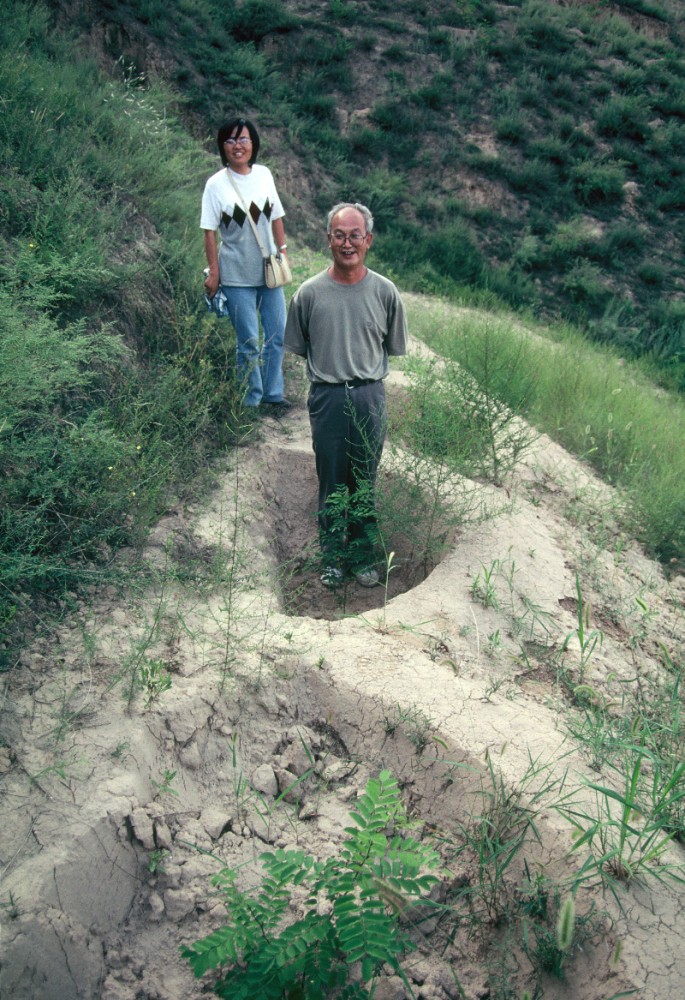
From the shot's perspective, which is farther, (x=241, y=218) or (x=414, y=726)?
(x=241, y=218)

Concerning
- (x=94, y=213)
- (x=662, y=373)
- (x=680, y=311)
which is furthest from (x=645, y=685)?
(x=680, y=311)

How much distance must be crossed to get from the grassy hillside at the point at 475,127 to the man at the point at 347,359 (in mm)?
6715

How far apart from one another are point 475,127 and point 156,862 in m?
14.2

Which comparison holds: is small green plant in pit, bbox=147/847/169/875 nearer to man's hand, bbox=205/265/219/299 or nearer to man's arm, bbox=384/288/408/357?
man's arm, bbox=384/288/408/357

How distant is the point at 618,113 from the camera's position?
14.1 metres

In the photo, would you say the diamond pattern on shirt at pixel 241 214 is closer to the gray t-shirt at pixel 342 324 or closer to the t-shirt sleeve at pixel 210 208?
the t-shirt sleeve at pixel 210 208

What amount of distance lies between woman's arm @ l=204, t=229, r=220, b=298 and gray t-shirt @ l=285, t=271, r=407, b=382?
42.5 inches

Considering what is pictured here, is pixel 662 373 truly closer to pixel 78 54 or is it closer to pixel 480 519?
pixel 480 519

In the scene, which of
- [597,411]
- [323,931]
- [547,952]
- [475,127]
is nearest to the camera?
[323,931]

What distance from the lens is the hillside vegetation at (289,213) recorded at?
4055 millimetres

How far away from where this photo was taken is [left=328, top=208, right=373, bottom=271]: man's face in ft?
13.4

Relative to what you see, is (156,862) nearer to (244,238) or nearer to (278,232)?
(244,238)

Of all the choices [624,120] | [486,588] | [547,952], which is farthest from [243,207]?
[624,120]

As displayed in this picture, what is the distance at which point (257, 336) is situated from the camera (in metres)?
5.30
